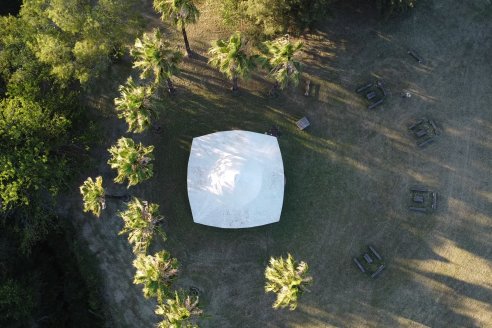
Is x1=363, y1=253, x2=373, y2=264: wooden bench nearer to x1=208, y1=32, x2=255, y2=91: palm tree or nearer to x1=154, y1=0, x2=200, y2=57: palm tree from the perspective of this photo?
x1=208, y1=32, x2=255, y2=91: palm tree

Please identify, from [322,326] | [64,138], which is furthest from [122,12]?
[322,326]

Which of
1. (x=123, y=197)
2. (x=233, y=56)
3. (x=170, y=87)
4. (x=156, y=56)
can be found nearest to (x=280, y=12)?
(x=233, y=56)

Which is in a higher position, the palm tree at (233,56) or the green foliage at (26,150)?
the palm tree at (233,56)

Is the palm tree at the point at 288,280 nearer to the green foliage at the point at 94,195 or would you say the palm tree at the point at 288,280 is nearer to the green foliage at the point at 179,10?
the green foliage at the point at 94,195

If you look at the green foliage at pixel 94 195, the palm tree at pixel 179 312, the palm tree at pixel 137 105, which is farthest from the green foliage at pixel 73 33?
the palm tree at pixel 179 312

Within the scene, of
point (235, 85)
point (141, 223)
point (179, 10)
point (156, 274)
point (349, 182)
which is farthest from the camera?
point (235, 85)

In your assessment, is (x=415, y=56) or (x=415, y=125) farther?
(x=415, y=56)

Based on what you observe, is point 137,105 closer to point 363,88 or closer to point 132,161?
point 132,161
